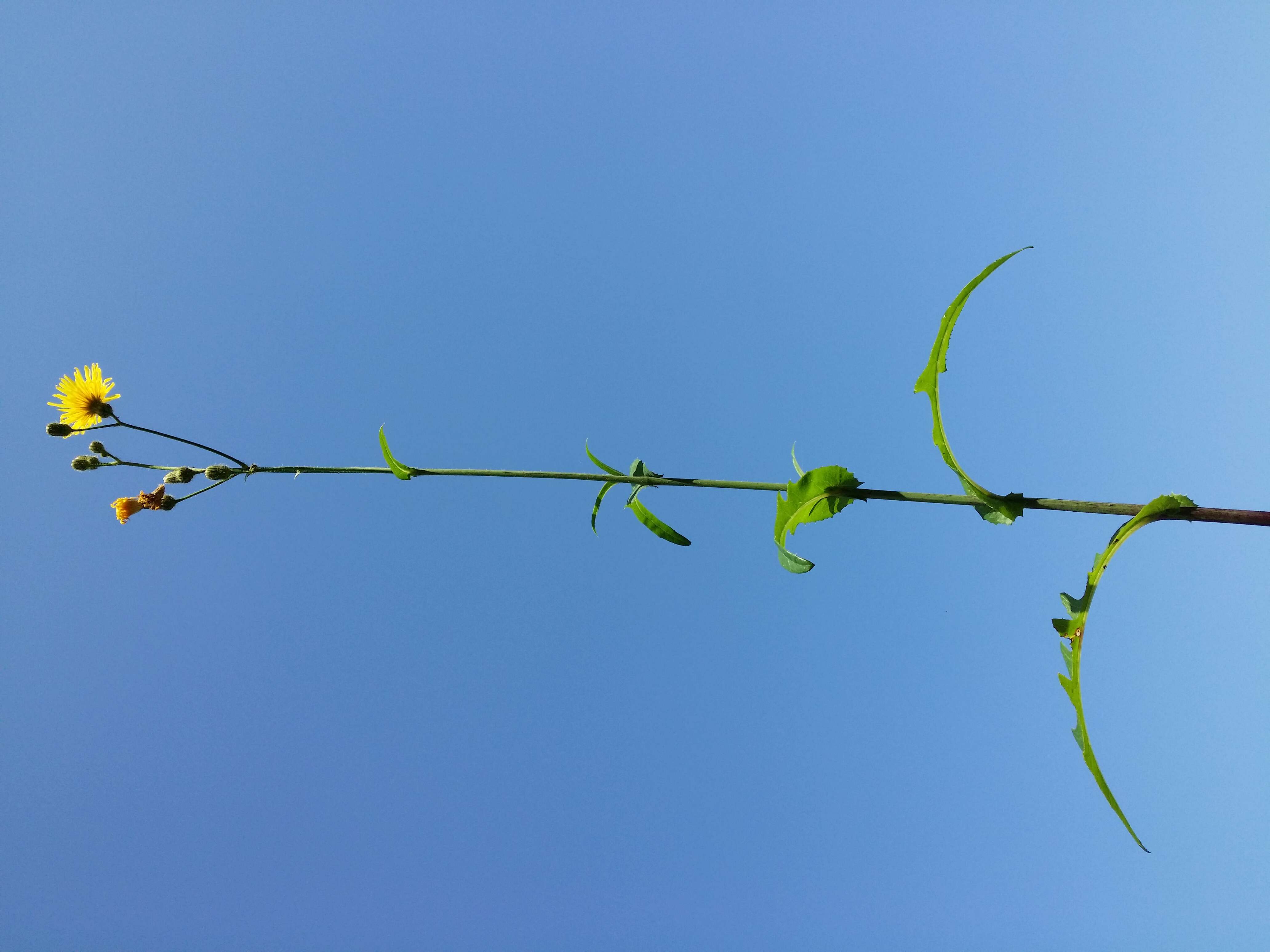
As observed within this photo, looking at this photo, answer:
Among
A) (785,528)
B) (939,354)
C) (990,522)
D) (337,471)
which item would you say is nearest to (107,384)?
(337,471)

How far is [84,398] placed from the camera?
4.12 meters

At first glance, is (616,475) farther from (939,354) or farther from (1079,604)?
(1079,604)

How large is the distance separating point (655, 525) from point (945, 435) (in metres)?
1.46

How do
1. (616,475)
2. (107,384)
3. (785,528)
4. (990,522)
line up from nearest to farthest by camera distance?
(990,522) → (785,528) → (616,475) → (107,384)

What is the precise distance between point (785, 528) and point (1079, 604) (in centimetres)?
119

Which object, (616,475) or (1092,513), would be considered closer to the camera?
(1092,513)

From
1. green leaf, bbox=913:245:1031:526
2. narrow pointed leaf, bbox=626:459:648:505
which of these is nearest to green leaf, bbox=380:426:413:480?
narrow pointed leaf, bbox=626:459:648:505

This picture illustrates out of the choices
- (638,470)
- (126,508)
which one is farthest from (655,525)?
(126,508)

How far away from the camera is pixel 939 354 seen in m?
2.89

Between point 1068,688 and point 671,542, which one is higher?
point 671,542

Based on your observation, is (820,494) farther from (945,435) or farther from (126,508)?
(126,508)

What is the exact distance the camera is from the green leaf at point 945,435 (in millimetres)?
2828

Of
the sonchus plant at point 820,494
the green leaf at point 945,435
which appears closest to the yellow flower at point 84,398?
the sonchus plant at point 820,494

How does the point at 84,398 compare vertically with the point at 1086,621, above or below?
above
